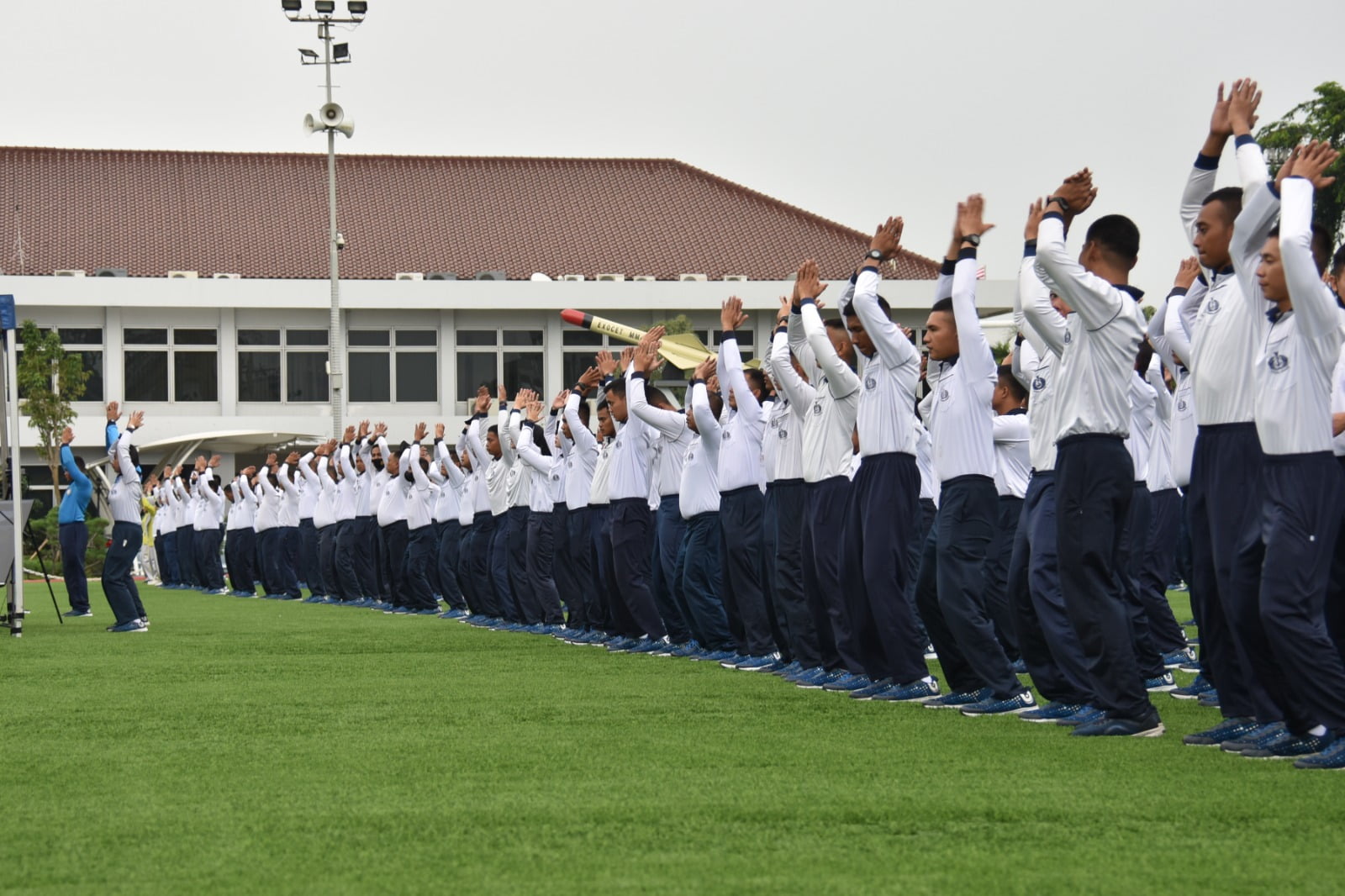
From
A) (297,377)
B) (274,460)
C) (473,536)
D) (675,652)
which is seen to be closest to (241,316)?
(297,377)

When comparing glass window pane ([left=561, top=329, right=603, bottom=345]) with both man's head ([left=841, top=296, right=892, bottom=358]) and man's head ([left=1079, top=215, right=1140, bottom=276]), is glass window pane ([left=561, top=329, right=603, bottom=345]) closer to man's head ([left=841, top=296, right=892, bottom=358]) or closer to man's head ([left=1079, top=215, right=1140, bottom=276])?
man's head ([left=841, top=296, right=892, bottom=358])

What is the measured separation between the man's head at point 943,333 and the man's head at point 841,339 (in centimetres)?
143

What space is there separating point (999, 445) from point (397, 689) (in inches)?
156

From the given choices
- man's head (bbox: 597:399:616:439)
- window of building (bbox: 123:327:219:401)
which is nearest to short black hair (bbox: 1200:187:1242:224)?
man's head (bbox: 597:399:616:439)

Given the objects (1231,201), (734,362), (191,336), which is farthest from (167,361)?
(1231,201)

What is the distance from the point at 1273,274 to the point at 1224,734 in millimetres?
1935

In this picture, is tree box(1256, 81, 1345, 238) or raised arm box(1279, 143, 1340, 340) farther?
tree box(1256, 81, 1345, 238)

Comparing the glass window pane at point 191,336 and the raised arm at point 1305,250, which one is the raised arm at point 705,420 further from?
the glass window pane at point 191,336

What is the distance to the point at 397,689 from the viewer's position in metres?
10.6

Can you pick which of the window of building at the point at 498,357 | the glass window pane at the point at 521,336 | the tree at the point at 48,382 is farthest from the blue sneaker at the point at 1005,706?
the glass window pane at the point at 521,336

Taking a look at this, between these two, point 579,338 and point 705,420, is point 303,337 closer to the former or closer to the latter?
point 579,338

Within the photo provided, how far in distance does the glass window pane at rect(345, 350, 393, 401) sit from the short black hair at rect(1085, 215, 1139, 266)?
42.9 m

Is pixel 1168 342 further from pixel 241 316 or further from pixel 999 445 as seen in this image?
pixel 241 316

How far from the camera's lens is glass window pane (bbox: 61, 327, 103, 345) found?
48.2 metres
